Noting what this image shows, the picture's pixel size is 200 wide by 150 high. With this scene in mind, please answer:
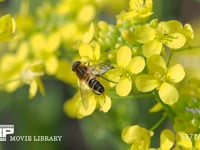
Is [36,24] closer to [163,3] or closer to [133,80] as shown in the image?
[163,3]

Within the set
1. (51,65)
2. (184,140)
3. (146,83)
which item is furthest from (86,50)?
(51,65)

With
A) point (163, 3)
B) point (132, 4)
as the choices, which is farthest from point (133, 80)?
point (163, 3)

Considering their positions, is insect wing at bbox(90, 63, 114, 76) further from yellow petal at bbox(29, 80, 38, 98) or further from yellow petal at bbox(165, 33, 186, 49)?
yellow petal at bbox(29, 80, 38, 98)

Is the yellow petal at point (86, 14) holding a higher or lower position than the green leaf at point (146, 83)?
higher

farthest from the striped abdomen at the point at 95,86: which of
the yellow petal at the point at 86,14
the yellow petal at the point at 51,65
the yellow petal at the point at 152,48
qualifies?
the yellow petal at the point at 86,14

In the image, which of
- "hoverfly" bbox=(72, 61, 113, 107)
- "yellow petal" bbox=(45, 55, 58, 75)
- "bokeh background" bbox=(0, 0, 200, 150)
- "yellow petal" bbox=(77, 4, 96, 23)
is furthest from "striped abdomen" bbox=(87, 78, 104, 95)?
"yellow petal" bbox=(77, 4, 96, 23)

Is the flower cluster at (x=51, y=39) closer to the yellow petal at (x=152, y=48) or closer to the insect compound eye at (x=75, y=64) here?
the insect compound eye at (x=75, y=64)
